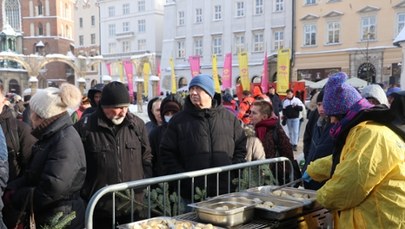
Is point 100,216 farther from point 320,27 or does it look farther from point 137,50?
point 137,50

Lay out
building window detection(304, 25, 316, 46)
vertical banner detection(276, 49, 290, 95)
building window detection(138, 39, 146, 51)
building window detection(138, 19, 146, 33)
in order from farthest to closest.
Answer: building window detection(138, 19, 146, 33)
building window detection(138, 39, 146, 51)
building window detection(304, 25, 316, 46)
vertical banner detection(276, 49, 290, 95)

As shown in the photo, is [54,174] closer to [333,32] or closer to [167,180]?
[167,180]


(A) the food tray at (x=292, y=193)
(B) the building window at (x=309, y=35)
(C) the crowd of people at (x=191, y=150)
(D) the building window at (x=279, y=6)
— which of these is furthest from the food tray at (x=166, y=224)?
(D) the building window at (x=279, y=6)

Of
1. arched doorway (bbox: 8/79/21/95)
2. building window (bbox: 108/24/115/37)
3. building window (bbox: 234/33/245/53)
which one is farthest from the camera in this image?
arched doorway (bbox: 8/79/21/95)

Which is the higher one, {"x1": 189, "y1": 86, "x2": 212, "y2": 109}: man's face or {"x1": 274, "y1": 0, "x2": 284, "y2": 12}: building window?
{"x1": 274, "y1": 0, "x2": 284, "y2": 12}: building window

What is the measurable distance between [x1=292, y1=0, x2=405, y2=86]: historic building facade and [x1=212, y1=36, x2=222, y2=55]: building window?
7.84 meters

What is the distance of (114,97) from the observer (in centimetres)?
365

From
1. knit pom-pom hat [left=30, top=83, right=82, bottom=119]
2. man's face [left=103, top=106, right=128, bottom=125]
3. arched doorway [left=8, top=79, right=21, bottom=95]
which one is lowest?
arched doorway [left=8, top=79, right=21, bottom=95]

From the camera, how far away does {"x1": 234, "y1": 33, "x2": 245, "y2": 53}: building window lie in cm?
3814

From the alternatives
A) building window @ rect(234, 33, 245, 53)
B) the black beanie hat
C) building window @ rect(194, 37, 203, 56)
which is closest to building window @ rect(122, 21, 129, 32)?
building window @ rect(194, 37, 203, 56)

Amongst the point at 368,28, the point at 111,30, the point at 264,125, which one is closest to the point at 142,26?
the point at 111,30

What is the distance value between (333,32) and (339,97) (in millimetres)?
32304

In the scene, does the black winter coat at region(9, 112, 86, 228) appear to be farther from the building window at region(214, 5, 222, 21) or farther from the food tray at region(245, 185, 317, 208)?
the building window at region(214, 5, 222, 21)

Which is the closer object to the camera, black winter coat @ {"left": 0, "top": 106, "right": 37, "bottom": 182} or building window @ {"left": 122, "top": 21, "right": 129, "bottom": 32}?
black winter coat @ {"left": 0, "top": 106, "right": 37, "bottom": 182}
